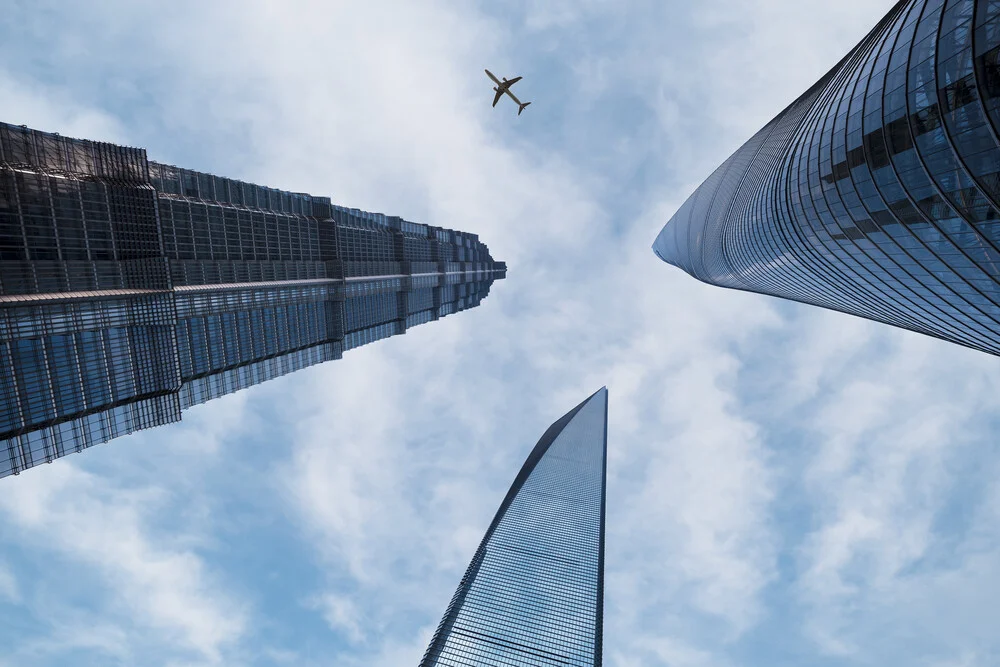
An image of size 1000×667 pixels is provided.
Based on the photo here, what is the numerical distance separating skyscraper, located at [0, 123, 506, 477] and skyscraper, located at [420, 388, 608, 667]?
70.8 metres

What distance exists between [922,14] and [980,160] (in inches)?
438

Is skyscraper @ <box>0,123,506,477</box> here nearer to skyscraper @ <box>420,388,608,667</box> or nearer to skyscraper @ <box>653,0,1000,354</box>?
skyscraper @ <box>653,0,1000,354</box>

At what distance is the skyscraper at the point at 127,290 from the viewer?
42188 mm

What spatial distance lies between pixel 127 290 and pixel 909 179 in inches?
2869

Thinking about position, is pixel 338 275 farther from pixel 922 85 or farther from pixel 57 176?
pixel 922 85

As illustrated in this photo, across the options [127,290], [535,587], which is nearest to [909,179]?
[127,290]

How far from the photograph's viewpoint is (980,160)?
24.9m

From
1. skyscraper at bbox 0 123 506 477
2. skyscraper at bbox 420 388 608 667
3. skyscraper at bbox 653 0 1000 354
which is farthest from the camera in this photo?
skyscraper at bbox 420 388 608 667

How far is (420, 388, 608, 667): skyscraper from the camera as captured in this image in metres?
101

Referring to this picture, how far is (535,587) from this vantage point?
122m

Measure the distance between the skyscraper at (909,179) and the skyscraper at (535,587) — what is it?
94.8m

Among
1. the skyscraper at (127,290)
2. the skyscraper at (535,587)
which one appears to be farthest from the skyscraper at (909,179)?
the skyscraper at (535,587)

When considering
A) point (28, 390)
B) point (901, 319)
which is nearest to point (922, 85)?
point (901, 319)

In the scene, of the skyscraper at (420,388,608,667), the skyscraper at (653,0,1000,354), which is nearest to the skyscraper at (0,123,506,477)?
the skyscraper at (653,0,1000,354)
